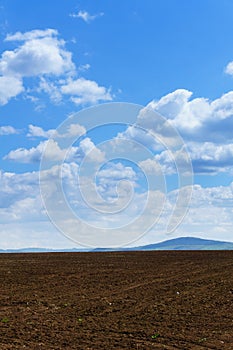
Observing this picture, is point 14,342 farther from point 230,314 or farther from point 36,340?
point 230,314

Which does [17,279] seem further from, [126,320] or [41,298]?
[126,320]

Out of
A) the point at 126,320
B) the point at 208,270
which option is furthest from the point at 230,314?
the point at 208,270

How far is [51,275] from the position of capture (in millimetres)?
31359

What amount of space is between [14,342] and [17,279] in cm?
1489

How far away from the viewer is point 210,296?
2286 cm

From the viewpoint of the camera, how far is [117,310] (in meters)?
19.8

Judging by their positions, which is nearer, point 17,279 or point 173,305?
point 173,305

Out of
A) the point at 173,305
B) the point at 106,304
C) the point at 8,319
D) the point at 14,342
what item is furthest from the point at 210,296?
the point at 14,342

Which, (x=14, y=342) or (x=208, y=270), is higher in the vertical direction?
(x=208, y=270)

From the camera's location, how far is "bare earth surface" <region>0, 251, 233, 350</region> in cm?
1535

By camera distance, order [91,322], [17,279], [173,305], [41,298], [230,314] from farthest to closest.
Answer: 1. [17,279]
2. [41,298]
3. [173,305]
4. [230,314]
5. [91,322]

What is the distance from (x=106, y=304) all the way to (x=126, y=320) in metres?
3.05

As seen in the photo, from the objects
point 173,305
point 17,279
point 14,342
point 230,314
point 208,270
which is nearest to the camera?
point 14,342

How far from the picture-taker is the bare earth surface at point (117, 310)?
50.4 ft
